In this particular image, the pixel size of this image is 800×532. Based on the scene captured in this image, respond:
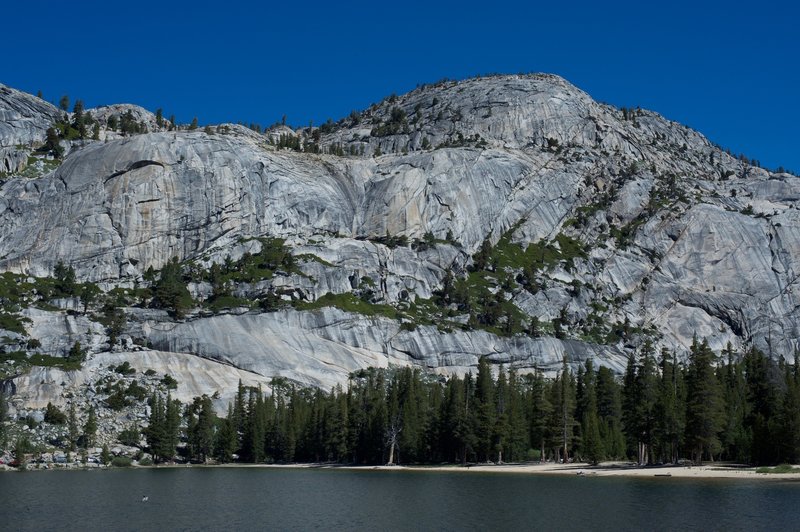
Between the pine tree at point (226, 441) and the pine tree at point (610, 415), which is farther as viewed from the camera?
the pine tree at point (226, 441)

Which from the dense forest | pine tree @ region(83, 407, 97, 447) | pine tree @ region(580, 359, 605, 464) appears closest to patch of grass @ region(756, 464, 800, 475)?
the dense forest

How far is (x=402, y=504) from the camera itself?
85.4 m

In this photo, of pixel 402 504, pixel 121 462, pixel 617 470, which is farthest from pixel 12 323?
pixel 617 470

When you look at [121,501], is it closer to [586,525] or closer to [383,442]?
[586,525]

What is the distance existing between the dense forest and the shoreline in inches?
123

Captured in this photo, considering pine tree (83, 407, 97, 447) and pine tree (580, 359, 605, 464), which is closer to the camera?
pine tree (580, 359, 605, 464)

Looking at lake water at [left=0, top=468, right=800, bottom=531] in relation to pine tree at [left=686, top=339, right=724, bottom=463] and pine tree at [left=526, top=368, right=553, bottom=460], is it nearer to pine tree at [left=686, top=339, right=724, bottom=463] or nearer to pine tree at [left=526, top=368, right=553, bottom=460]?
pine tree at [left=686, top=339, right=724, bottom=463]

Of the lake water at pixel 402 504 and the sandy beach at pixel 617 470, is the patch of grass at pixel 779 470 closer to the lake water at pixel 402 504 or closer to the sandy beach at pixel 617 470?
the sandy beach at pixel 617 470

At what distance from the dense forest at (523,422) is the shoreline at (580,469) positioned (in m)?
3.11

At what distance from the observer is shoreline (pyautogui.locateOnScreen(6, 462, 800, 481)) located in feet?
346

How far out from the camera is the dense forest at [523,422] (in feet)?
387

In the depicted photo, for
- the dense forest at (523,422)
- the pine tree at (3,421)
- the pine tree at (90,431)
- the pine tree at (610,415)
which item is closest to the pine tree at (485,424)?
the dense forest at (523,422)

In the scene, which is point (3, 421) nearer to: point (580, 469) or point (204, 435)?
point (204, 435)

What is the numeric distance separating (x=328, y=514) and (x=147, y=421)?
101m
